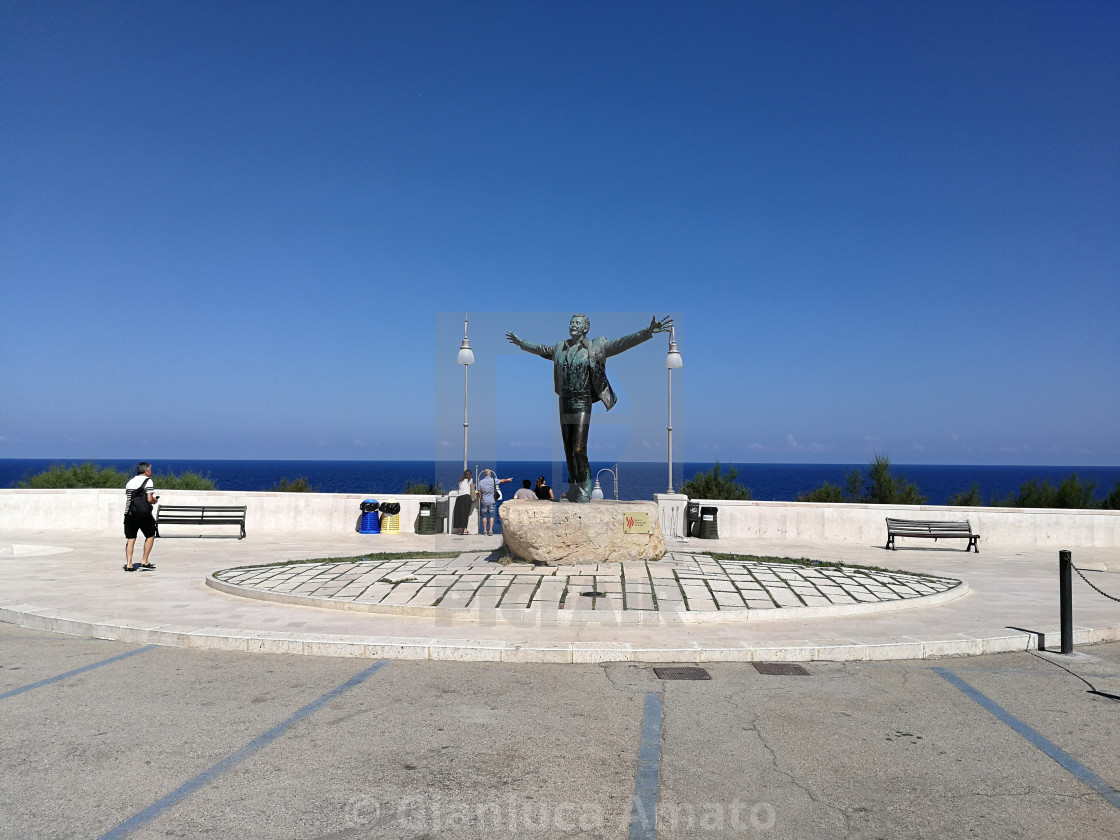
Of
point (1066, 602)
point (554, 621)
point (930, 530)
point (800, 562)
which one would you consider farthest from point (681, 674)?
point (930, 530)

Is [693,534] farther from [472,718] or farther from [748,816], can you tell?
[748,816]

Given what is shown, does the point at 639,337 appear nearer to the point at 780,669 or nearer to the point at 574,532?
the point at 574,532

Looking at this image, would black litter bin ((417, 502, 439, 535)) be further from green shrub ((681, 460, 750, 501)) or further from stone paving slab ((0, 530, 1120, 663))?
green shrub ((681, 460, 750, 501))

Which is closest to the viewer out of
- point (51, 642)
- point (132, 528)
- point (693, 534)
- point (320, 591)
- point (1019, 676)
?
point (1019, 676)

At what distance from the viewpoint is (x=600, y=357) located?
1191cm

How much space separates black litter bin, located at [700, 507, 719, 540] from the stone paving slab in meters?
4.56

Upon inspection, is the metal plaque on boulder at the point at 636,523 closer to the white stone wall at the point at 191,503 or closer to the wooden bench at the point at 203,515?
the white stone wall at the point at 191,503

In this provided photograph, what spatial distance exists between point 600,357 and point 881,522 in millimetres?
9521

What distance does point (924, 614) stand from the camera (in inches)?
363

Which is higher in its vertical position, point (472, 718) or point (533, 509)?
point (533, 509)

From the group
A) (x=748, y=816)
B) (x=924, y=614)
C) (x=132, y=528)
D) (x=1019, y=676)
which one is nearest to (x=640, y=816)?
(x=748, y=816)

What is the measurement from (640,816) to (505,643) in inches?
145

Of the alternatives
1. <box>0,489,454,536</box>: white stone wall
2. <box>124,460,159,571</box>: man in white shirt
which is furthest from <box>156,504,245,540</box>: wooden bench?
<box>124,460,159,571</box>: man in white shirt

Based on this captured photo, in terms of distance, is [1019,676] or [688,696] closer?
[688,696]
